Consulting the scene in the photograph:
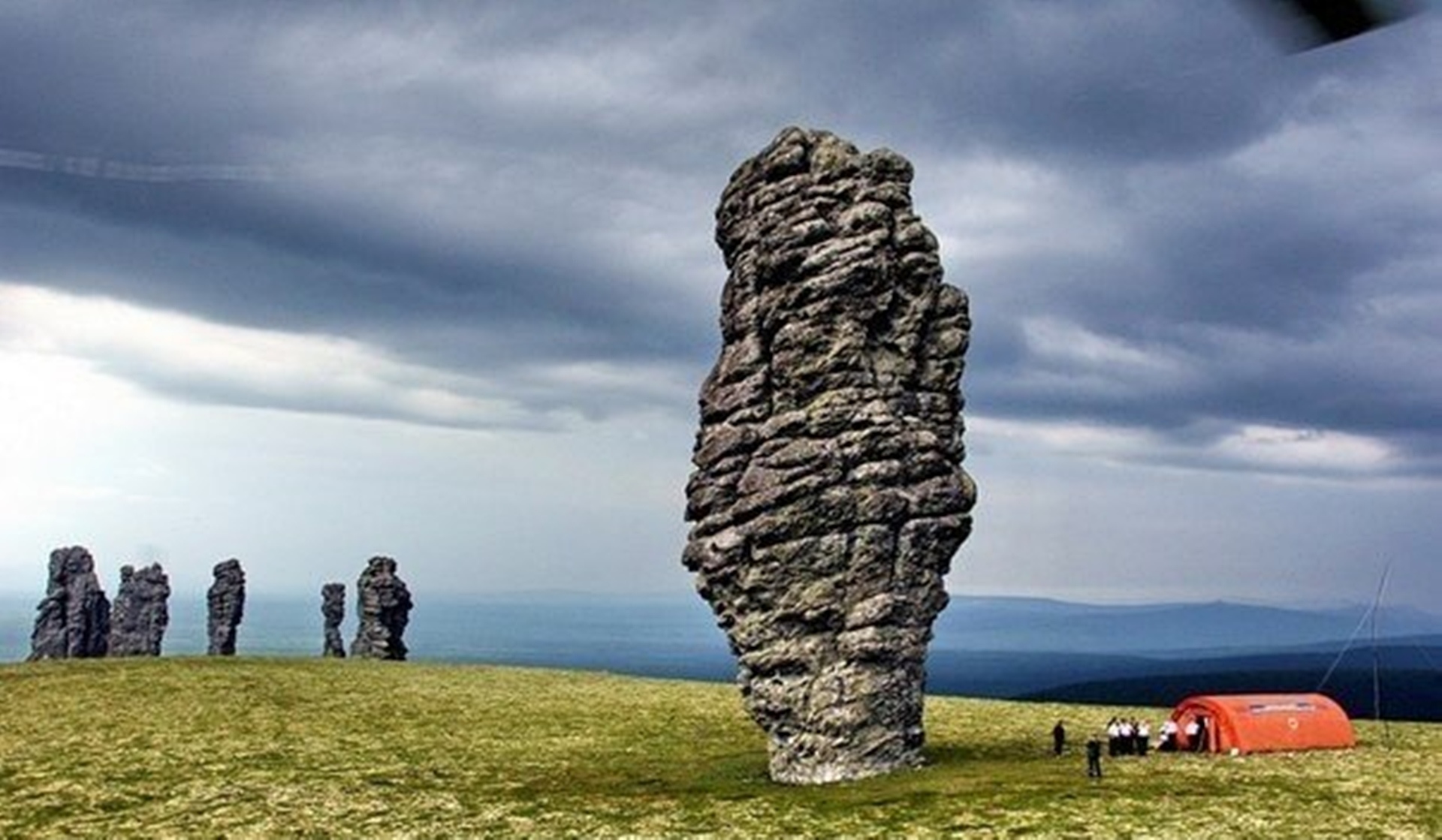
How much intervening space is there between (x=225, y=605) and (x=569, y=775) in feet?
310

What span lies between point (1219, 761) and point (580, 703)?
171 ft

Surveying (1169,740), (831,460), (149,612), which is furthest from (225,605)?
(1169,740)

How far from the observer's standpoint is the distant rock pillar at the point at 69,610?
14125cm

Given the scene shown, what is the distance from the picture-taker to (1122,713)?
87.0 meters

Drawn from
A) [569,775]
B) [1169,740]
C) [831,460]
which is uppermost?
[831,460]

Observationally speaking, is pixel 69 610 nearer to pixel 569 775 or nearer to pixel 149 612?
pixel 149 612

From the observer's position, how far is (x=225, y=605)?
463 feet

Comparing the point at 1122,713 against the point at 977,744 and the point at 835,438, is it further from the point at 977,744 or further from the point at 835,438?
the point at 835,438

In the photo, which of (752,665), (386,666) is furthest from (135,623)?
(752,665)

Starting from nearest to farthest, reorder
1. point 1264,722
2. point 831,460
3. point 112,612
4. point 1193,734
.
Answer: point 831,460 < point 1264,722 < point 1193,734 < point 112,612

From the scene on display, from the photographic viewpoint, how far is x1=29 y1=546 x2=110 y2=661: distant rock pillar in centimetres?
14125

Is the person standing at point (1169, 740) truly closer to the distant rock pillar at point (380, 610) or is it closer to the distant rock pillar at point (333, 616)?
the distant rock pillar at point (380, 610)

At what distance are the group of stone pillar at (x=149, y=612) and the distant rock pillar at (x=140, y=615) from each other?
92mm

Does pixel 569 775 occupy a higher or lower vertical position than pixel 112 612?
lower
